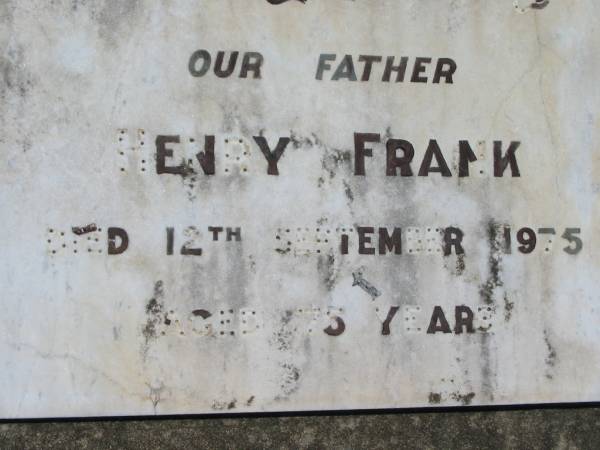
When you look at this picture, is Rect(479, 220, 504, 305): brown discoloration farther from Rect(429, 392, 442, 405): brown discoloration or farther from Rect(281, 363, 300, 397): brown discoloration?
Rect(281, 363, 300, 397): brown discoloration

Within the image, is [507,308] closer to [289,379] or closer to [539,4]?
[289,379]

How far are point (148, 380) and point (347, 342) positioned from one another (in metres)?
0.77

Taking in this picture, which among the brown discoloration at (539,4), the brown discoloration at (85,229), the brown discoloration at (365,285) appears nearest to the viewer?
the brown discoloration at (85,229)

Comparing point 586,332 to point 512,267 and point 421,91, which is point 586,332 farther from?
point 421,91

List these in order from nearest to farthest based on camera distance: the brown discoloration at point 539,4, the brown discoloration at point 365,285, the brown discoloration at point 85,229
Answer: the brown discoloration at point 85,229 → the brown discoloration at point 365,285 → the brown discoloration at point 539,4

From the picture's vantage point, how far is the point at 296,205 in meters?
2.87

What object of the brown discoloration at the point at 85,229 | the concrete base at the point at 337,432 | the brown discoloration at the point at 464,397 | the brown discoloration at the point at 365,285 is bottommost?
the concrete base at the point at 337,432

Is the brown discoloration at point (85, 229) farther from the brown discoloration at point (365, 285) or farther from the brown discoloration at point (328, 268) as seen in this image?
the brown discoloration at point (365, 285)

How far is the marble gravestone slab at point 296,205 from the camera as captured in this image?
2773 millimetres

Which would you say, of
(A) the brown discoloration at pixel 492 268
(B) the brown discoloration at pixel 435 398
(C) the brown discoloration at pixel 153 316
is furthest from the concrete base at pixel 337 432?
(A) the brown discoloration at pixel 492 268

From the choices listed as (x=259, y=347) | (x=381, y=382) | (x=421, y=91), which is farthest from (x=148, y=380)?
(x=421, y=91)

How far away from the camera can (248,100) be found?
9.41ft

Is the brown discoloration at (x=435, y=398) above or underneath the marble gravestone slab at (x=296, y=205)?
underneath

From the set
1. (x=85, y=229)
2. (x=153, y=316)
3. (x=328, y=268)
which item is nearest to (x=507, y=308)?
(x=328, y=268)
